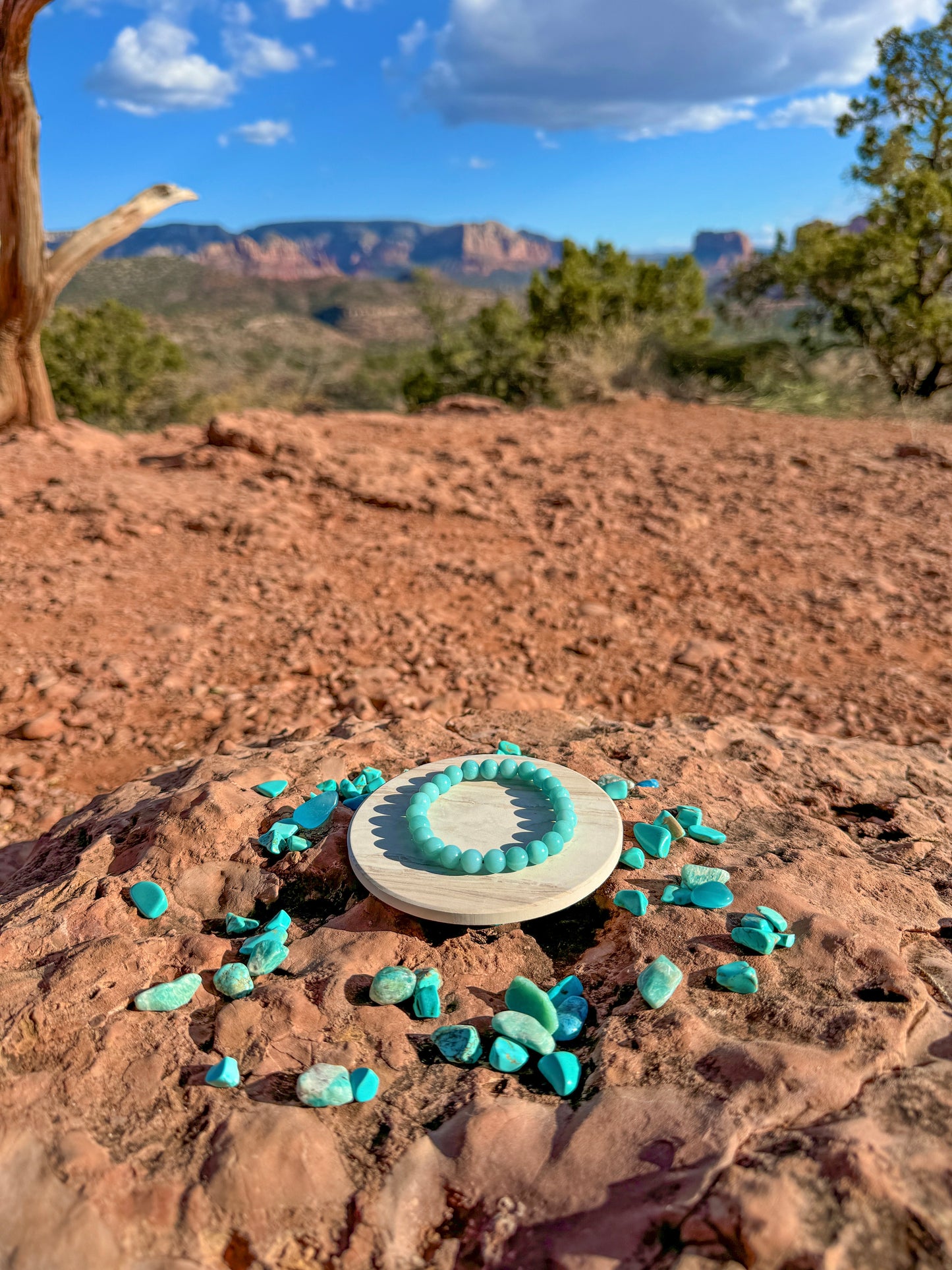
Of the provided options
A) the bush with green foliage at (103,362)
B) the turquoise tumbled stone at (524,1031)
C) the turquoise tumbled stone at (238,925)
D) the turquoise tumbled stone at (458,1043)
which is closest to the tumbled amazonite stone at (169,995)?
the turquoise tumbled stone at (238,925)

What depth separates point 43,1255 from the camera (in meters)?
1.02

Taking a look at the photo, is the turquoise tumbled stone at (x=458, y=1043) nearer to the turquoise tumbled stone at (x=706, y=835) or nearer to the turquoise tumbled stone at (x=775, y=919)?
the turquoise tumbled stone at (x=775, y=919)

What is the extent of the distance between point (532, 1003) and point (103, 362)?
653 inches

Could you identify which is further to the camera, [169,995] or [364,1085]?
[169,995]

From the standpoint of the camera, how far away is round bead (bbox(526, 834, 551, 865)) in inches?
67.4

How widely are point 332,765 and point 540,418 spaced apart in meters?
5.33

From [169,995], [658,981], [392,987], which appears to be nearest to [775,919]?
[658,981]

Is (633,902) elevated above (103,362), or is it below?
below

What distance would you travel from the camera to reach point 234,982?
1.50m

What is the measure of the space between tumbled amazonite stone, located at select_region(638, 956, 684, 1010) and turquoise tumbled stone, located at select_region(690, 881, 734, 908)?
202 mm

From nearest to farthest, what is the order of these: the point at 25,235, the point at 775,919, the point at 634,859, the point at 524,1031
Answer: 1. the point at 524,1031
2. the point at 775,919
3. the point at 634,859
4. the point at 25,235

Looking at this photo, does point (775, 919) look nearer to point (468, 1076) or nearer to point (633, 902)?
point (633, 902)

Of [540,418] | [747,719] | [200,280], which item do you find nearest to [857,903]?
[747,719]

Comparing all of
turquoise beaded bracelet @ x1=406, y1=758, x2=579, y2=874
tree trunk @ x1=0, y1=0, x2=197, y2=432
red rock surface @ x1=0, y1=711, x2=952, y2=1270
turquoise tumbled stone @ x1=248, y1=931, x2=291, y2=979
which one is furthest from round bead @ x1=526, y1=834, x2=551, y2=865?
tree trunk @ x1=0, y1=0, x2=197, y2=432
